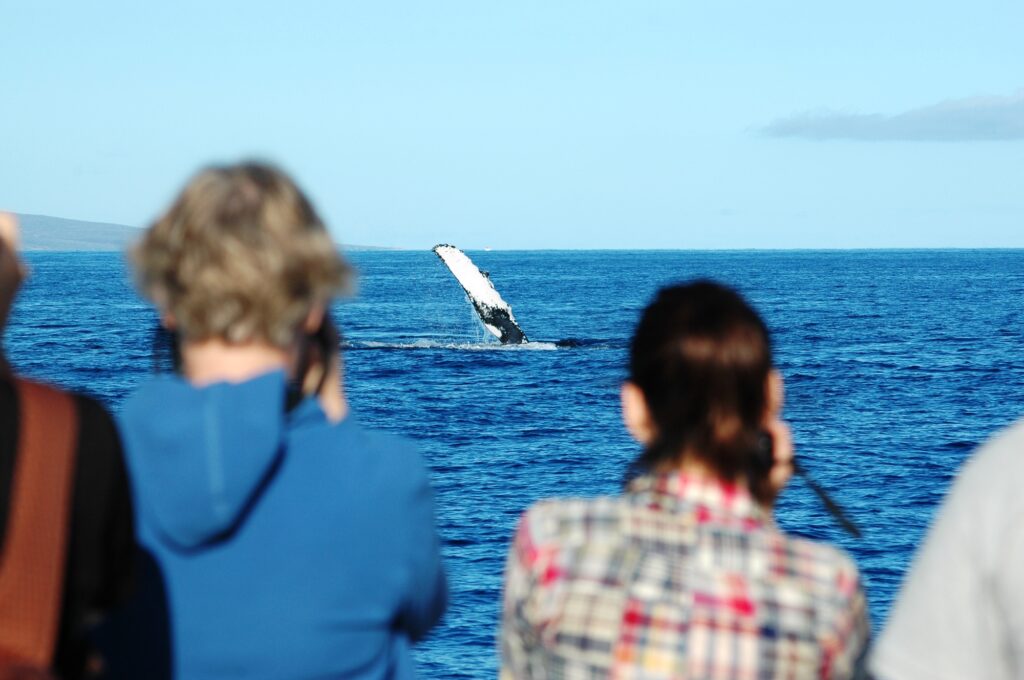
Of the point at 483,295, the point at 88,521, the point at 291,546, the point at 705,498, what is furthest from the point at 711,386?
the point at 483,295

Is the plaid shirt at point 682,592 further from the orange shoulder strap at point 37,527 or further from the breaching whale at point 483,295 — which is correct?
the breaching whale at point 483,295

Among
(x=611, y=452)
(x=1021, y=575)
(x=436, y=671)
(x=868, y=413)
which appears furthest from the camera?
(x=868, y=413)

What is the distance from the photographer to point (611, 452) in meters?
30.5

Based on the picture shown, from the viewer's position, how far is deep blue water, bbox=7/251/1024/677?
2200 centimetres

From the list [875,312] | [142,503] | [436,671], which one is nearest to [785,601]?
[142,503]

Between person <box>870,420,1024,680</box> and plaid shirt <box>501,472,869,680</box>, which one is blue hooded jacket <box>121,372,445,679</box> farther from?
person <box>870,420,1024,680</box>

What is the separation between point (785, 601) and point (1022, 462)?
603mm

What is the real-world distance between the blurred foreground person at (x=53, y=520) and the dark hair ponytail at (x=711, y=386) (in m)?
1.08

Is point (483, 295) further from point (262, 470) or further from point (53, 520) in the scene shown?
point (53, 520)

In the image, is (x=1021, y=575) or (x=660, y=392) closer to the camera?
(x=1021, y=575)

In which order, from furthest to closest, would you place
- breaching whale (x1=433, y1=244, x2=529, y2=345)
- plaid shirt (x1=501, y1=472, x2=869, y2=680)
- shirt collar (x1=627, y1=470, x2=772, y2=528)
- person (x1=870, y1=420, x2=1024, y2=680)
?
1. breaching whale (x1=433, y1=244, x2=529, y2=345)
2. shirt collar (x1=627, y1=470, x2=772, y2=528)
3. plaid shirt (x1=501, y1=472, x2=869, y2=680)
4. person (x1=870, y1=420, x2=1024, y2=680)

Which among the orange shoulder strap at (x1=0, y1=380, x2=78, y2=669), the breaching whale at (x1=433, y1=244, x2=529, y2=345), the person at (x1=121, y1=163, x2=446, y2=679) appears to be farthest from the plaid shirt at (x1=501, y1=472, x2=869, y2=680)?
Result: the breaching whale at (x1=433, y1=244, x2=529, y2=345)

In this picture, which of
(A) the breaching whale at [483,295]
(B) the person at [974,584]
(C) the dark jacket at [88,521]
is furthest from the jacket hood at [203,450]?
(A) the breaching whale at [483,295]

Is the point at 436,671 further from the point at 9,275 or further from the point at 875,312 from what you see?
the point at 875,312
